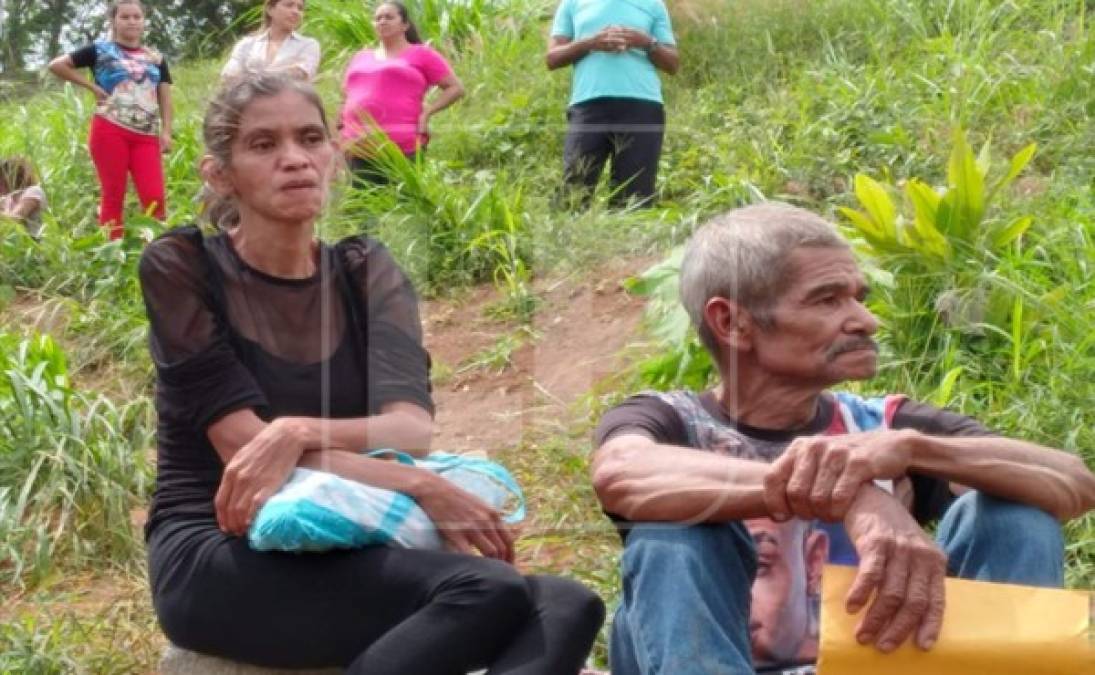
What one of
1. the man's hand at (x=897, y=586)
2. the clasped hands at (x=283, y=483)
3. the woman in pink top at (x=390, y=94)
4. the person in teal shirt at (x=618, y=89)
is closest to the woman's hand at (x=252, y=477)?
the clasped hands at (x=283, y=483)

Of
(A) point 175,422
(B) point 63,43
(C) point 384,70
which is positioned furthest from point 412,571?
(B) point 63,43

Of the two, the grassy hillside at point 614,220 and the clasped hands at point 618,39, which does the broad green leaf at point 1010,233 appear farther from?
the clasped hands at point 618,39

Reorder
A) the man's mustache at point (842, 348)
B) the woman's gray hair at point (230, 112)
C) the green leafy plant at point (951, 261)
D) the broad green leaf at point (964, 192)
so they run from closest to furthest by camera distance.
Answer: the man's mustache at point (842, 348) → the woman's gray hair at point (230, 112) → the green leafy plant at point (951, 261) → the broad green leaf at point (964, 192)

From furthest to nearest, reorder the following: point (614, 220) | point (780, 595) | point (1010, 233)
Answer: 1. point (614, 220)
2. point (1010, 233)
3. point (780, 595)

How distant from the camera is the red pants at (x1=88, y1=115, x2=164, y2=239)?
782cm

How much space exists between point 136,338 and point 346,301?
3.54 meters

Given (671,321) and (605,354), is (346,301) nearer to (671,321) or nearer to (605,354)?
(671,321)

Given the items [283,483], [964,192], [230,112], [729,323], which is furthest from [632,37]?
[283,483]

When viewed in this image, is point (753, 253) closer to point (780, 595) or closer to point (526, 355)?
point (780, 595)

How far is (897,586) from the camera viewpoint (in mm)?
2557

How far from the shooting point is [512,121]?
9.31m

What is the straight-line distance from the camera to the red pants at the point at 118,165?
782cm

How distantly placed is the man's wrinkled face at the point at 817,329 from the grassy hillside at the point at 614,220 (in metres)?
1.30

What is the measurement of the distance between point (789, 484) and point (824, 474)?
0.06m
